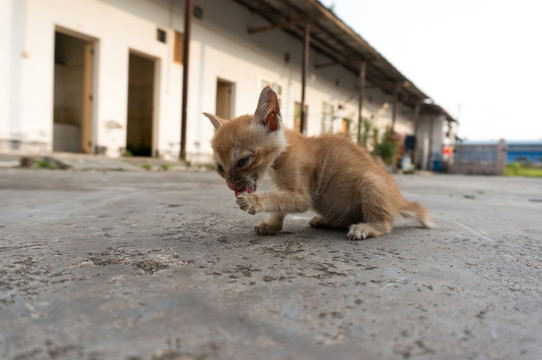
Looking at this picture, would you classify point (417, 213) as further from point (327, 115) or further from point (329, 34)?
point (327, 115)

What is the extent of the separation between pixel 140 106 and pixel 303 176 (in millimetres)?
10540

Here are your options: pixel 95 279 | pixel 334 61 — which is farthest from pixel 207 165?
pixel 334 61

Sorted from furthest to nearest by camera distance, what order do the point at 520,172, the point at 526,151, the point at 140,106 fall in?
the point at 526,151 → the point at 520,172 → the point at 140,106

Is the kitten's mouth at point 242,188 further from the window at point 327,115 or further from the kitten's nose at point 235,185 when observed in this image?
the window at point 327,115

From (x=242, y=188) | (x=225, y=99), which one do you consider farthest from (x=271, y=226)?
(x=225, y=99)

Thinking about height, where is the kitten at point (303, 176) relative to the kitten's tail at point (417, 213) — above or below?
above

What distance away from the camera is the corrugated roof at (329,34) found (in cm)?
863

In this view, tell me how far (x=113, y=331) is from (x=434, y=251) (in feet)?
3.42

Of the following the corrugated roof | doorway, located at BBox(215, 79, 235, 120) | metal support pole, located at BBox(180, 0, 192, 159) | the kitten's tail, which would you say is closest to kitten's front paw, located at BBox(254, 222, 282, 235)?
the kitten's tail

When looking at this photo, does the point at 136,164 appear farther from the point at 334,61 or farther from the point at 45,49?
the point at 334,61

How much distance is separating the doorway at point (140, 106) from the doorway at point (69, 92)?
1805 millimetres

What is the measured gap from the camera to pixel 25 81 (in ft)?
18.0

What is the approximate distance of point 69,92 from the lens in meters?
9.16

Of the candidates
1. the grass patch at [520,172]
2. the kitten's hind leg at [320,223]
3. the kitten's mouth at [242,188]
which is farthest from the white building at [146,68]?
the grass patch at [520,172]
